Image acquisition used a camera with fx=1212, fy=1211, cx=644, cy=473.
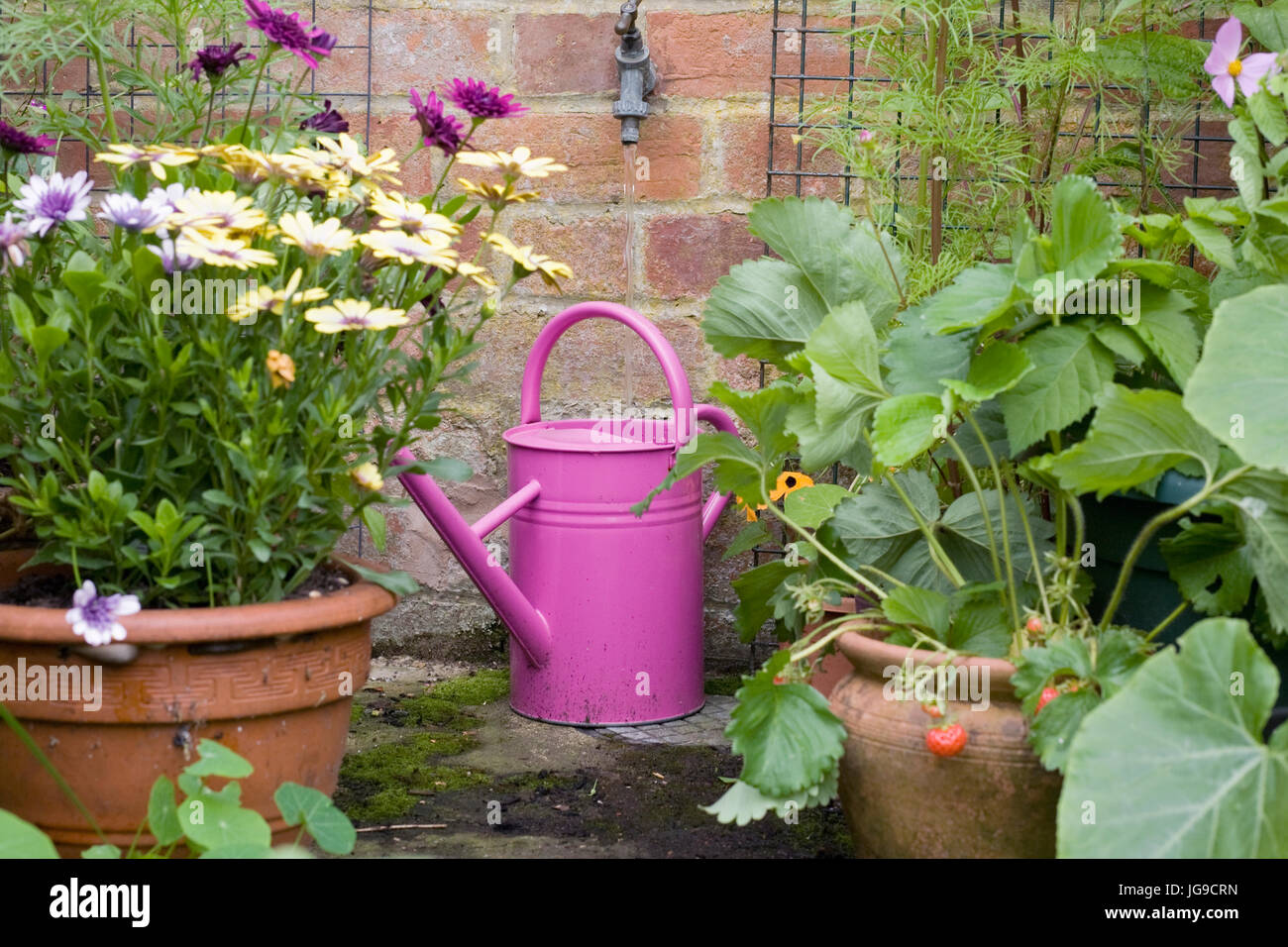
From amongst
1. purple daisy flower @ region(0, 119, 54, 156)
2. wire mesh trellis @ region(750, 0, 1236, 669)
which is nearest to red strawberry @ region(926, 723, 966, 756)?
wire mesh trellis @ region(750, 0, 1236, 669)

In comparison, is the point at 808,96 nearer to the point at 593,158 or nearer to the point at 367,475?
the point at 593,158

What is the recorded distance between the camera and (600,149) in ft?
6.75

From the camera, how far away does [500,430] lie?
212cm

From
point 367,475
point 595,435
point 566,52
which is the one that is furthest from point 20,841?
point 566,52

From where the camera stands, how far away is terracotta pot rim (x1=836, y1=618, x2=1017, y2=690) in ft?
3.52

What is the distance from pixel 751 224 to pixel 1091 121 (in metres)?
0.81

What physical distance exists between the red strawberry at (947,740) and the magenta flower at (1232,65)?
84 cm

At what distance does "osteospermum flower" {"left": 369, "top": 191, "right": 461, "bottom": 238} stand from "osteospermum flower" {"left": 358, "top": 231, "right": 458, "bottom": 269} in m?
0.02

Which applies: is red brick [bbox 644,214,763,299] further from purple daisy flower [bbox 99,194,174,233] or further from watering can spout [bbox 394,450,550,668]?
purple daisy flower [bbox 99,194,174,233]

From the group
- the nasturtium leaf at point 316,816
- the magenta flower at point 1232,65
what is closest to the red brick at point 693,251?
the magenta flower at point 1232,65

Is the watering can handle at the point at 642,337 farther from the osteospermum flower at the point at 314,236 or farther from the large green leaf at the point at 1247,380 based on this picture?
the large green leaf at the point at 1247,380

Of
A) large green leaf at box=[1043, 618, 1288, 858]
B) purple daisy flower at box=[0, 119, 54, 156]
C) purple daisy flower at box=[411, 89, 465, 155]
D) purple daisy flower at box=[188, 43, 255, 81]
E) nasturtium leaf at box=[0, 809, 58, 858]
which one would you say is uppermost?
purple daisy flower at box=[188, 43, 255, 81]

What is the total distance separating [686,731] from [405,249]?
3.12ft

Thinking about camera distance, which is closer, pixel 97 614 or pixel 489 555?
pixel 97 614
